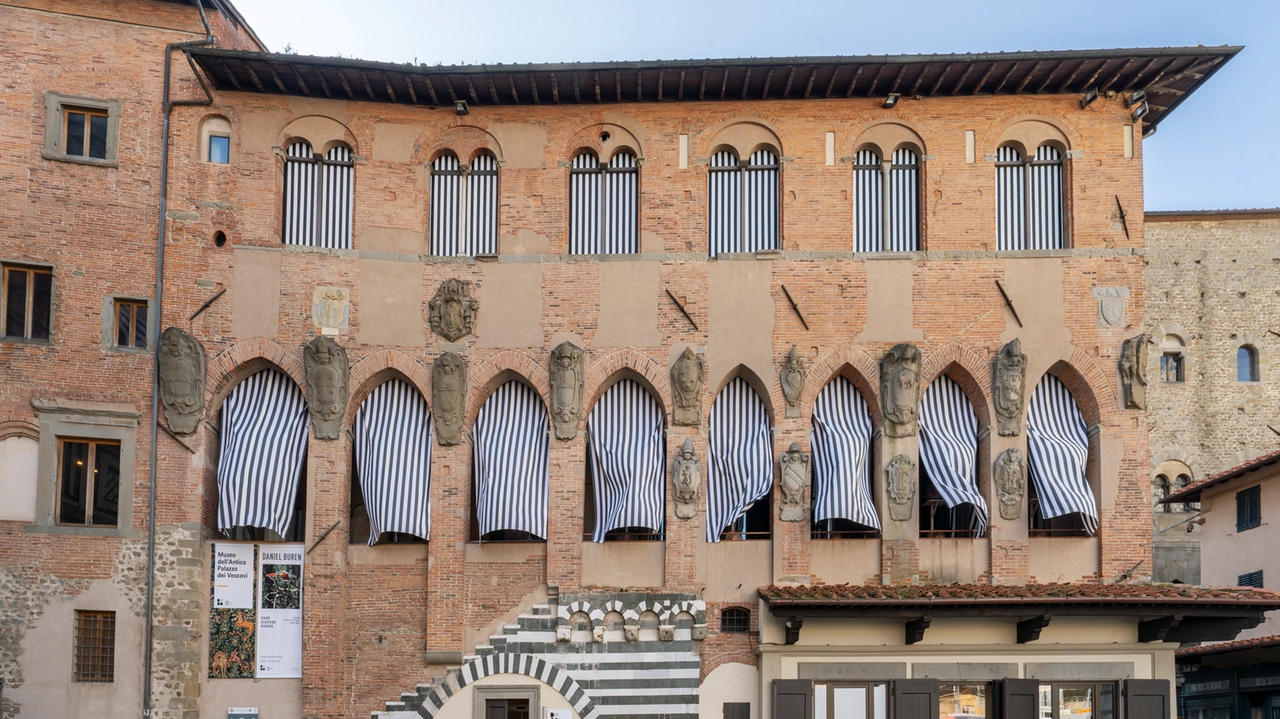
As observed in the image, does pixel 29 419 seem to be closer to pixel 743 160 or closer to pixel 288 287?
pixel 288 287

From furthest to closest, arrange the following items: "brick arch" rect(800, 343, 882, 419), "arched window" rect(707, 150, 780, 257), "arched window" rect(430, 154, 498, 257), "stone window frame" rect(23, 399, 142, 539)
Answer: "arched window" rect(430, 154, 498, 257), "arched window" rect(707, 150, 780, 257), "brick arch" rect(800, 343, 882, 419), "stone window frame" rect(23, 399, 142, 539)

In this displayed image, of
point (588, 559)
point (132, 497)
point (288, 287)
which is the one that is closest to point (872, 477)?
point (588, 559)

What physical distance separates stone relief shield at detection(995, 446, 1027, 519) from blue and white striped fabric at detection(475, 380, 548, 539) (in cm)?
767

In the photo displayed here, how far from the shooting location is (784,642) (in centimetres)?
2480

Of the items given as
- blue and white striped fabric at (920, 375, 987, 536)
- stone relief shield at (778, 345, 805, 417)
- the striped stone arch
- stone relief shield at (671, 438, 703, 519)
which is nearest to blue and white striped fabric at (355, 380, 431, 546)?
the striped stone arch

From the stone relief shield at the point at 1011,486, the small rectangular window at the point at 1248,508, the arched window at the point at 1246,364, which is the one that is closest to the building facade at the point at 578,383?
the stone relief shield at the point at 1011,486

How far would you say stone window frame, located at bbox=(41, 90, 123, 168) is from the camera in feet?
84.6

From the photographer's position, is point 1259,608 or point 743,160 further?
point 743,160

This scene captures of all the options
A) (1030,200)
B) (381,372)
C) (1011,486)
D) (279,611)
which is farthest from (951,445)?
(279,611)

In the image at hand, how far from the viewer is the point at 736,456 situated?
26.0 m

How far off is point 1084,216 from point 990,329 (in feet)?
8.47

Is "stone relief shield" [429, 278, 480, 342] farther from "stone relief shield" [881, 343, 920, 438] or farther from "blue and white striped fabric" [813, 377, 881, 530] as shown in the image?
"stone relief shield" [881, 343, 920, 438]

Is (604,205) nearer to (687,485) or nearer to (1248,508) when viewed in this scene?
(687,485)

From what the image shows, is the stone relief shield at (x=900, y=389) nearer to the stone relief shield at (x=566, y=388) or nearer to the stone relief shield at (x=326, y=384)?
the stone relief shield at (x=566, y=388)
